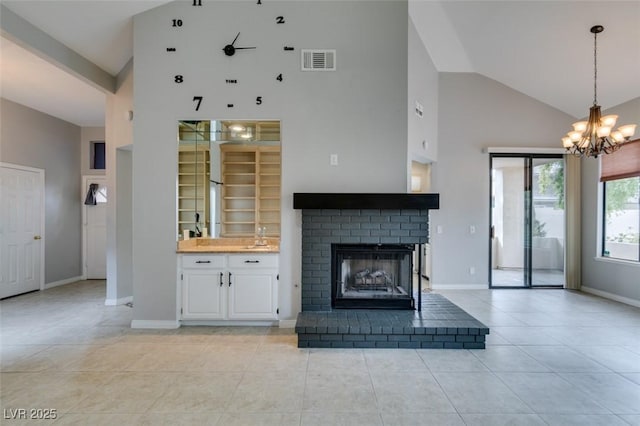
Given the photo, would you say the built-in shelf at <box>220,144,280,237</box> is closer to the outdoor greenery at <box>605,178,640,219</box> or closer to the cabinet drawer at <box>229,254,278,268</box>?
the cabinet drawer at <box>229,254,278,268</box>

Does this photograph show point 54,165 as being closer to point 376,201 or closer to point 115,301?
point 115,301

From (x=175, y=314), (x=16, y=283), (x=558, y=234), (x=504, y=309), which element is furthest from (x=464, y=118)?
(x=16, y=283)

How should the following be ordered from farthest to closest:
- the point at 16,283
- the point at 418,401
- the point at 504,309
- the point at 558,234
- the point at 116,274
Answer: the point at 558,234 → the point at 16,283 → the point at 116,274 → the point at 504,309 → the point at 418,401

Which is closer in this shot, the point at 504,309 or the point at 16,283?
the point at 504,309

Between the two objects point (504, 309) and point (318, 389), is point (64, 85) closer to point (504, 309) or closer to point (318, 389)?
point (318, 389)

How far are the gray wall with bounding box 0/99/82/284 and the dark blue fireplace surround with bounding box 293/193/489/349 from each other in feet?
16.9

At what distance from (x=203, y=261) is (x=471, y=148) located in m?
4.71

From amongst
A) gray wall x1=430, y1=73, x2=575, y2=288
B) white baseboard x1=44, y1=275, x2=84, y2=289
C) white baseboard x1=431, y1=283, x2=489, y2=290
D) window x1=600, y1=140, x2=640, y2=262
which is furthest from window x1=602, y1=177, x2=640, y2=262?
white baseboard x1=44, y1=275, x2=84, y2=289

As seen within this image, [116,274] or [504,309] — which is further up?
[116,274]

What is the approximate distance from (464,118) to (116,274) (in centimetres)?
617

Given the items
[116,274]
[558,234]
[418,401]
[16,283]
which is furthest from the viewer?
[558,234]

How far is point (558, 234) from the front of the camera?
223 inches

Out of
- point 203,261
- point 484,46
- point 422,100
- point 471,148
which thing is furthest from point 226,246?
point 484,46

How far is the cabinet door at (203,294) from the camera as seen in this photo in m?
3.70
